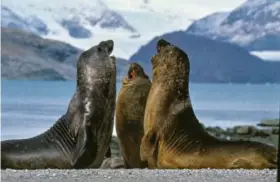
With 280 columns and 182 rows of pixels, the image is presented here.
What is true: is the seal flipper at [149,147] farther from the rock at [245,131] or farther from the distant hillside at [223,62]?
the distant hillside at [223,62]

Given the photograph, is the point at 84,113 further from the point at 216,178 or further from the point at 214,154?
the point at 216,178

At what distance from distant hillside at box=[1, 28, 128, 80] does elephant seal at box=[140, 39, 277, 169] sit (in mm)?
125973

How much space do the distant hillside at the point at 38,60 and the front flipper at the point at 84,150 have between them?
126 metres

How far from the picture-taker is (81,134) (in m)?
13.2

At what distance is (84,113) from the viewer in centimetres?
1336

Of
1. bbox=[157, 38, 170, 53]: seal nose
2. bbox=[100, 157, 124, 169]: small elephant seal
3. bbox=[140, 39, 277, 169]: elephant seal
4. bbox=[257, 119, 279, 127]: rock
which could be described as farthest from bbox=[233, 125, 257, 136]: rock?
bbox=[140, 39, 277, 169]: elephant seal

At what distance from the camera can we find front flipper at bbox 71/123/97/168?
42.8 ft

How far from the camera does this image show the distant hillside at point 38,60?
468ft

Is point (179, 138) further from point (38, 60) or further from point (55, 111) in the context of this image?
point (38, 60)

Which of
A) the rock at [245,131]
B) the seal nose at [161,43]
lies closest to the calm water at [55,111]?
the rock at [245,131]

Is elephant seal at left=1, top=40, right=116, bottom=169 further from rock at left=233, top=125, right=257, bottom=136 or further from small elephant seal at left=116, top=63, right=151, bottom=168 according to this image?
rock at left=233, top=125, right=257, bottom=136

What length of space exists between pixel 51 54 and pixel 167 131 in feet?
449

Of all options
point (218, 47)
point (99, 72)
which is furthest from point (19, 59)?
point (99, 72)

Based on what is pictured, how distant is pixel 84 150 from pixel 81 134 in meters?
0.25
